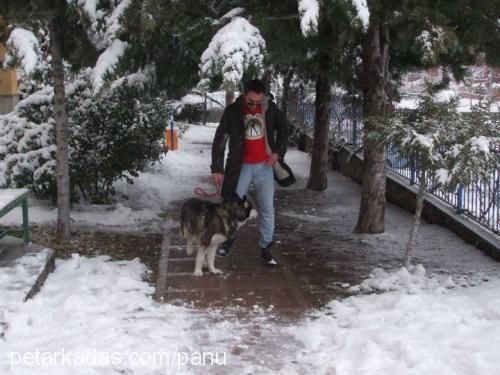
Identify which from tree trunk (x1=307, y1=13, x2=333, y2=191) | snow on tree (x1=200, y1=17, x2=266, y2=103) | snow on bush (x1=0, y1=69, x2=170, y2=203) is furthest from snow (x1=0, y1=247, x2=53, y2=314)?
tree trunk (x1=307, y1=13, x2=333, y2=191)

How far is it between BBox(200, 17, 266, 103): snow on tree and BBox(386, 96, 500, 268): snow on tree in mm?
1444

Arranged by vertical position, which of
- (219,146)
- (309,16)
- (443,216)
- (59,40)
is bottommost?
(443,216)

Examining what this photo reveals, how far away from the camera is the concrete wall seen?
6.91m

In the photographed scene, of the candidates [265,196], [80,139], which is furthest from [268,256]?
[80,139]

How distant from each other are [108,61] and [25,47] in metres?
0.77

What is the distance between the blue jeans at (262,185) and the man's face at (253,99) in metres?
0.59

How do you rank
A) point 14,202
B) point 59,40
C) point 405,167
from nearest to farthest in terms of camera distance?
point 14,202
point 59,40
point 405,167

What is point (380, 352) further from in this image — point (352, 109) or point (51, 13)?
point (352, 109)

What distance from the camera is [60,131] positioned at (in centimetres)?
709

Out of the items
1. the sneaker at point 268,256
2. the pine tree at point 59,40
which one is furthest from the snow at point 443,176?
the pine tree at point 59,40

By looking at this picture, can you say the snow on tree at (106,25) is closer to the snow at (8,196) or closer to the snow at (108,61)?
the snow at (108,61)

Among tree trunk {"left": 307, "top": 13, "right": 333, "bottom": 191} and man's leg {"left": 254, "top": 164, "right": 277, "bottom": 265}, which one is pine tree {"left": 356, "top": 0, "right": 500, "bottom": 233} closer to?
man's leg {"left": 254, "top": 164, "right": 277, "bottom": 265}

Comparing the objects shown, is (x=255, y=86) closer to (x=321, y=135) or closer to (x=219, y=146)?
(x=219, y=146)

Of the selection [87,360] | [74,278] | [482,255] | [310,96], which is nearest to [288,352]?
[87,360]
